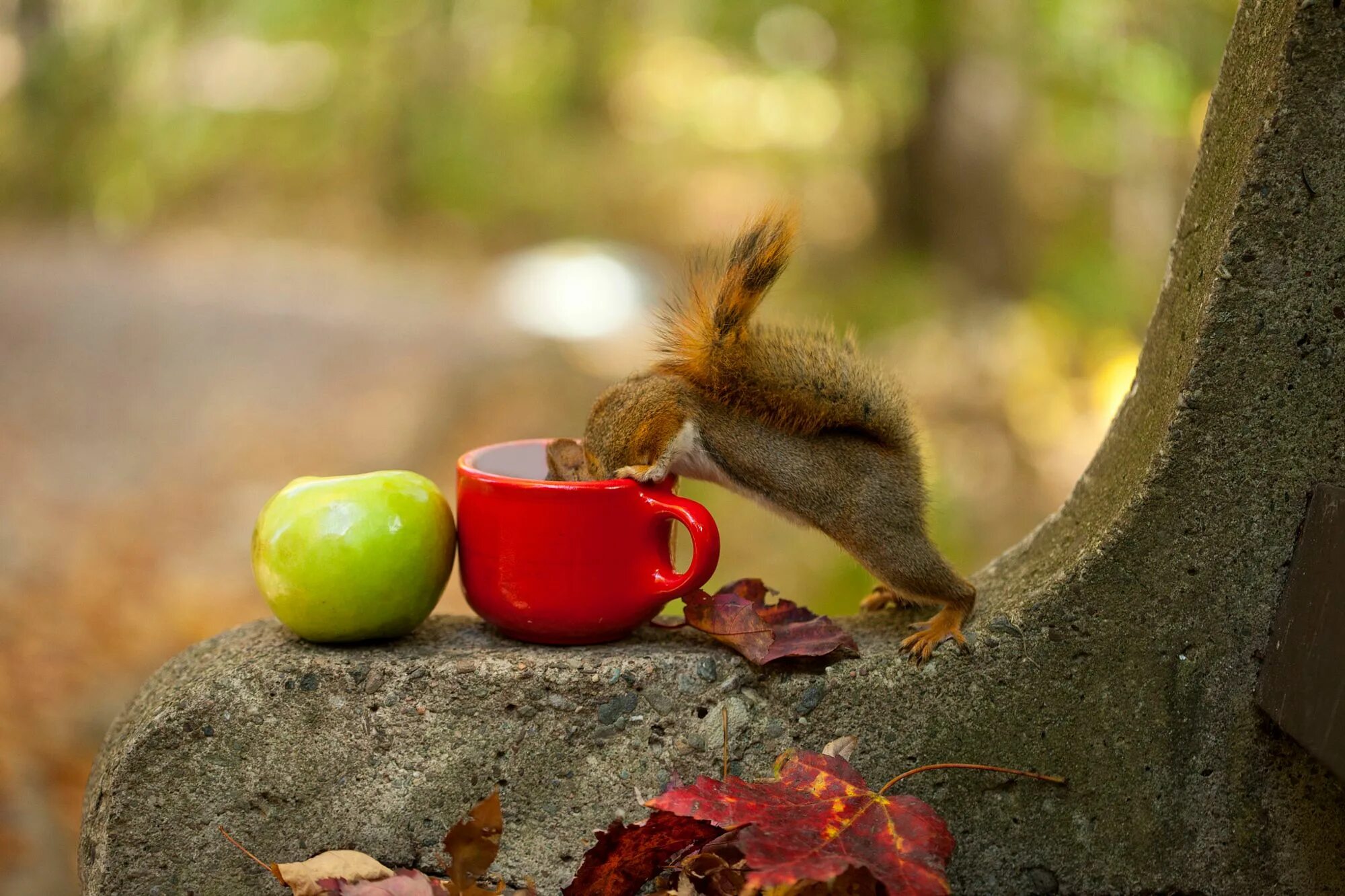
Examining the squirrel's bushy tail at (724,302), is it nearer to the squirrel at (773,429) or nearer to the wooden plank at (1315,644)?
the squirrel at (773,429)

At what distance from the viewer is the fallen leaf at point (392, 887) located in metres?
1.24

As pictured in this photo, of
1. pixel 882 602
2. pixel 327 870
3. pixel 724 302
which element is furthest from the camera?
pixel 882 602

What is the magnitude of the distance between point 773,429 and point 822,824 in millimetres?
581

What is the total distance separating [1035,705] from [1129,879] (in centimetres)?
25

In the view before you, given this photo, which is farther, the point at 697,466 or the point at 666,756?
the point at 697,466

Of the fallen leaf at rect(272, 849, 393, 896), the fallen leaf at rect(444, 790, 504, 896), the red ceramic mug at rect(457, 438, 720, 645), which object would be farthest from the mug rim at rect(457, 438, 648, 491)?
the fallen leaf at rect(272, 849, 393, 896)

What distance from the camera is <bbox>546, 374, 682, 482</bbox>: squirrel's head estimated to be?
5.20ft

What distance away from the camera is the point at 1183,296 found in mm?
1410

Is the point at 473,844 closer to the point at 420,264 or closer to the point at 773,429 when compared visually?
the point at 773,429

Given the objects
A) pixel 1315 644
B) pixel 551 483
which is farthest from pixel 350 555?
pixel 1315 644

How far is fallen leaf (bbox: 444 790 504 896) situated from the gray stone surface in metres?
0.13

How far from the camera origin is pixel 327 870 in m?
1.32

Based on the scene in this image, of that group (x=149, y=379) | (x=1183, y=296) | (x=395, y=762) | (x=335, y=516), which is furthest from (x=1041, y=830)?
(x=149, y=379)

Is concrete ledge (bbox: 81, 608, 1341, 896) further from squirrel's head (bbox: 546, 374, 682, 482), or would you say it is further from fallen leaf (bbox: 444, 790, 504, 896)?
squirrel's head (bbox: 546, 374, 682, 482)
